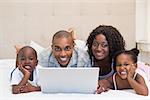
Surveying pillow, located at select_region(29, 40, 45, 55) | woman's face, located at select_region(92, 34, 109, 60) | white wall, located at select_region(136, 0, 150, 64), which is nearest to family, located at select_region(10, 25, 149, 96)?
woman's face, located at select_region(92, 34, 109, 60)

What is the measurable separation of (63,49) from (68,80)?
313 millimetres

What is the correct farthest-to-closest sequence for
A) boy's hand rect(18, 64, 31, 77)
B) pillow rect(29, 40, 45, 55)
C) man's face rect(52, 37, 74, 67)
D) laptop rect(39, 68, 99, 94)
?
pillow rect(29, 40, 45, 55) < man's face rect(52, 37, 74, 67) < boy's hand rect(18, 64, 31, 77) < laptop rect(39, 68, 99, 94)

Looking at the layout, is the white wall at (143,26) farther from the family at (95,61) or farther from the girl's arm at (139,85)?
the girl's arm at (139,85)

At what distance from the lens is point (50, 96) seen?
89 centimetres

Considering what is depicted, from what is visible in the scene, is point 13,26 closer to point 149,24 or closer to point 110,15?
point 110,15

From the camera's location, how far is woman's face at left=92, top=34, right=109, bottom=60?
1237 mm

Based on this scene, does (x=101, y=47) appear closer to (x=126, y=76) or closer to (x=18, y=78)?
(x=126, y=76)

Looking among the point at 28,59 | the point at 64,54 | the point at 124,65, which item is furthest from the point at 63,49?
the point at 124,65

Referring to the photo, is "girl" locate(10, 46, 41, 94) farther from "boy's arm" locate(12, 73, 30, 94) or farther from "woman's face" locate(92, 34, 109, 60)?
"woman's face" locate(92, 34, 109, 60)

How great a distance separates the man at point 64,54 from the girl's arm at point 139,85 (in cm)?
31

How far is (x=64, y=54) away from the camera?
1.21 metres

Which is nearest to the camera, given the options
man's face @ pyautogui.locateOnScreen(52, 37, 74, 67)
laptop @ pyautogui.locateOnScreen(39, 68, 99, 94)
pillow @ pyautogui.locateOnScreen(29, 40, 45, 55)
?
laptop @ pyautogui.locateOnScreen(39, 68, 99, 94)

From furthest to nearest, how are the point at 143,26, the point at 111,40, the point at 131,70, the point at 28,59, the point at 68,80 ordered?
the point at 143,26 < the point at 111,40 < the point at 28,59 < the point at 131,70 < the point at 68,80

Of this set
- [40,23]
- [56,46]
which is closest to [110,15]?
[40,23]
